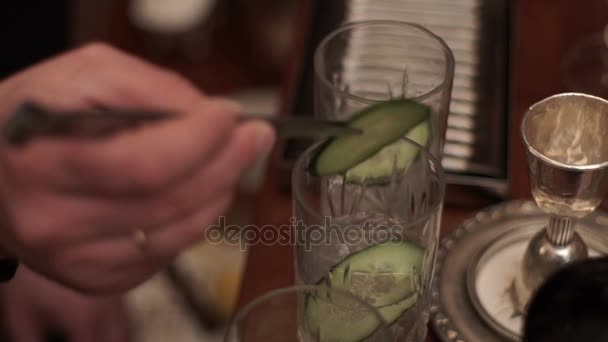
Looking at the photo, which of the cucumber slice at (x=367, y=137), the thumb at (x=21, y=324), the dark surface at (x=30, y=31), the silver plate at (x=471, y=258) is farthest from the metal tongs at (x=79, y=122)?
the dark surface at (x=30, y=31)

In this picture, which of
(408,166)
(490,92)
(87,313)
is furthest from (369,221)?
(87,313)

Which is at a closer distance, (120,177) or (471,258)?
(120,177)

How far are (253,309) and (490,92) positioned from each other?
415 millimetres

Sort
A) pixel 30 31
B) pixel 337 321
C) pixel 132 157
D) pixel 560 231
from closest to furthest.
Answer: pixel 132 157
pixel 337 321
pixel 560 231
pixel 30 31

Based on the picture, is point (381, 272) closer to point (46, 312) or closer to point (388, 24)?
point (388, 24)

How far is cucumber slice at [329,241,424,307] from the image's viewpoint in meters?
0.56

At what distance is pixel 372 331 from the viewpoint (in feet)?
1.69

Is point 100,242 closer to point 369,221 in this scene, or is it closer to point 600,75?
point 369,221

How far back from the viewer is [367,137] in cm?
57

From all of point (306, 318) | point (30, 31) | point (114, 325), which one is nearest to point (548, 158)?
point (306, 318)

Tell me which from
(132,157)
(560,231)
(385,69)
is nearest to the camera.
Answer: (132,157)

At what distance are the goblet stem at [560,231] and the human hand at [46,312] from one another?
49 centimetres

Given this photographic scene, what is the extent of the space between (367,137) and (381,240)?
7 cm

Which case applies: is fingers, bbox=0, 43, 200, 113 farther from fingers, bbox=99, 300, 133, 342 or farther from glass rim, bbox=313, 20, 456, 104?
fingers, bbox=99, 300, 133, 342
